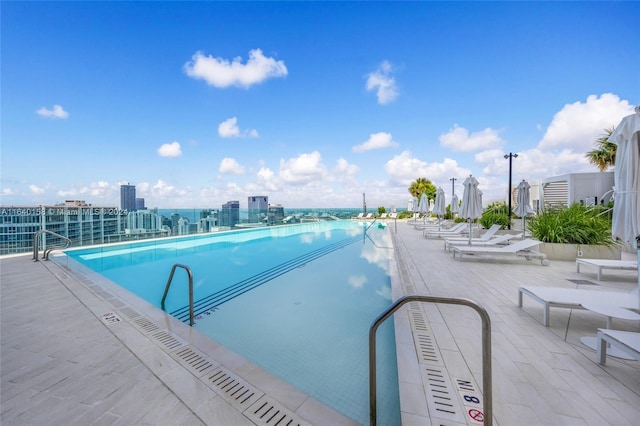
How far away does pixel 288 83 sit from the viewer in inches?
487

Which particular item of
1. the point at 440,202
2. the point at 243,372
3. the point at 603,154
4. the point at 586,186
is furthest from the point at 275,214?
the point at 586,186

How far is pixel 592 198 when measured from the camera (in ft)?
44.9

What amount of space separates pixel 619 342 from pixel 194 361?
313 centimetres

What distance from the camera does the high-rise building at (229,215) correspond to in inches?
449

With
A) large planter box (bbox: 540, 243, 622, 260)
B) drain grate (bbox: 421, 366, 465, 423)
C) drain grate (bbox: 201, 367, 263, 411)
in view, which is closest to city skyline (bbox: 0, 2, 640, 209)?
large planter box (bbox: 540, 243, 622, 260)

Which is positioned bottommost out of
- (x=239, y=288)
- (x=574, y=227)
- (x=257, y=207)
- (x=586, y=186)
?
(x=239, y=288)

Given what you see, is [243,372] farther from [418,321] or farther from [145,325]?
[418,321]

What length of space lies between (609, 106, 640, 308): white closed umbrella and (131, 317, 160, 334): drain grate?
432cm

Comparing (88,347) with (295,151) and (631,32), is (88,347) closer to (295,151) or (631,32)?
(631,32)

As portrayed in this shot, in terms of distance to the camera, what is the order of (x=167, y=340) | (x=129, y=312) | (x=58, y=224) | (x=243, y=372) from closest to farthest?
1. (x=243, y=372)
2. (x=167, y=340)
3. (x=129, y=312)
4. (x=58, y=224)

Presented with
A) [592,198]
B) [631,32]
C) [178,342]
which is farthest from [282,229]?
[592,198]

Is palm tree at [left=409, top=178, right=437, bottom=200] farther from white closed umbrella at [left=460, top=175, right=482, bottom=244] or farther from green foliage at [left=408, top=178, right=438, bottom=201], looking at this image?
white closed umbrella at [left=460, top=175, right=482, bottom=244]

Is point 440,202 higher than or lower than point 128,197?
lower

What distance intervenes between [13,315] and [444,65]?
1340 centimetres
